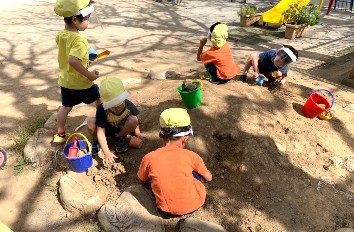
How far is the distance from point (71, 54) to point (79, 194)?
1.37 metres

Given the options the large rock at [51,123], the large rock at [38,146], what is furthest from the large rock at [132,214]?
the large rock at [51,123]

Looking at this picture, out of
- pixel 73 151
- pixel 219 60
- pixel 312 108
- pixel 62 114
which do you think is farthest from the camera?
pixel 219 60

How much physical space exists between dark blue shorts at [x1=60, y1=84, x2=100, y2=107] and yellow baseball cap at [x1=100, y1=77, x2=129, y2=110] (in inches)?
20.4

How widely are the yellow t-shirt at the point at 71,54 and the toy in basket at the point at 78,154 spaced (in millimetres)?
560

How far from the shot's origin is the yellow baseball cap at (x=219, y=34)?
4398mm

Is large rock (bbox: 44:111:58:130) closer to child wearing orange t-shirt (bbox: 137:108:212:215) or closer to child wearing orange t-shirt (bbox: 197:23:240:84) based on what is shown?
child wearing orange t-shirt (bbox: 137:108:212:215)

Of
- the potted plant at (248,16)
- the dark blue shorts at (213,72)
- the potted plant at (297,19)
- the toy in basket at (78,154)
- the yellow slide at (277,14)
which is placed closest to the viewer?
the toy in basket at (78,154)

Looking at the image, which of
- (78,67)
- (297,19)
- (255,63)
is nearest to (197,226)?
(78,67)

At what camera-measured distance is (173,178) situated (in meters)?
2.55

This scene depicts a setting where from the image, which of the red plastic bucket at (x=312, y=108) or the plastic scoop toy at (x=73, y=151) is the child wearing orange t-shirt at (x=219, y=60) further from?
the plastic scoop toy at (x=73, y=151)

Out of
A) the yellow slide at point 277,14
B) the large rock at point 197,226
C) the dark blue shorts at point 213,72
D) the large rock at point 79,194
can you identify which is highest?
the yellow slide at point 277,14

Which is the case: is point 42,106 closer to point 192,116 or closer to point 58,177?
point 58,177

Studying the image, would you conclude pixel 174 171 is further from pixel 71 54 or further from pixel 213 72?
pixel 213 72

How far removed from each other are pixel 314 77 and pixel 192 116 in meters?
3.45
